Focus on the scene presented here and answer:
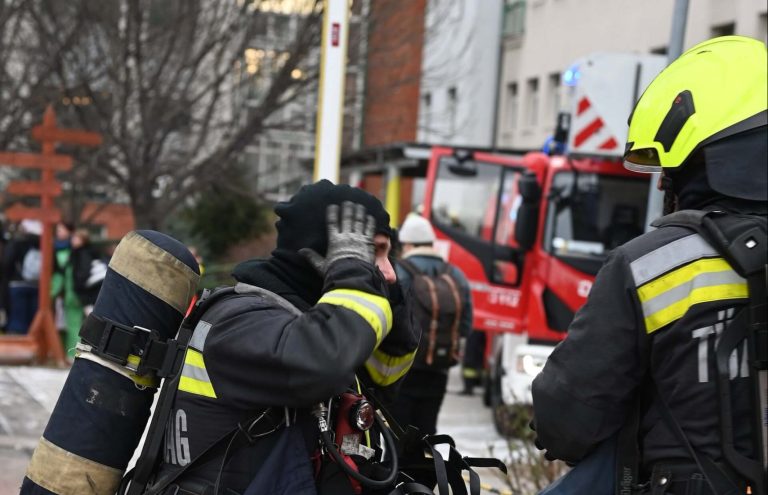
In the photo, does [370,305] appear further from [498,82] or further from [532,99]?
[498,82]

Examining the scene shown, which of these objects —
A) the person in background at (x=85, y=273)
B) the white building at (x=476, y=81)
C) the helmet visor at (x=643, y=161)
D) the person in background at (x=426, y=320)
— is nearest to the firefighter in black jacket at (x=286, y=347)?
the helmet visor at (x=643, y=161)

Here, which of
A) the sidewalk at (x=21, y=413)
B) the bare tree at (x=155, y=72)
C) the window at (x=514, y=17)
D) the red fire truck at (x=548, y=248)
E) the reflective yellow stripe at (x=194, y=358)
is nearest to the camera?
the reflective yellow stripe at (x=194, y=358)

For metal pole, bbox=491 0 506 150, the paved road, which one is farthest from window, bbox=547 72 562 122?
the paved road

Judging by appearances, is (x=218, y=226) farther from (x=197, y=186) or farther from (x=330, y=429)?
(x=330, y=429)

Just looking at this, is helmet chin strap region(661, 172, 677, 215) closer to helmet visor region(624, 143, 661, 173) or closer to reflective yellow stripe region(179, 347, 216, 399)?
helmet visor region(624, 143, 661, 173)

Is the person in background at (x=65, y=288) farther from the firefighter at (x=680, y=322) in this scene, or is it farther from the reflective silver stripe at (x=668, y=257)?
the reflective silver stripe at (x=668, y=257)

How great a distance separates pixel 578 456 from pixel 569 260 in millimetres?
8337

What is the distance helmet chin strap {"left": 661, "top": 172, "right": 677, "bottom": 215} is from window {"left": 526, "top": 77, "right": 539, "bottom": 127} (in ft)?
83.6

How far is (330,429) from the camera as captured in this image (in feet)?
9.53

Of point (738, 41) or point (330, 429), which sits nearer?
point (738, 41)

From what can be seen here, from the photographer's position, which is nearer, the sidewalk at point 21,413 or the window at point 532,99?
the sidewalk at point 21,413

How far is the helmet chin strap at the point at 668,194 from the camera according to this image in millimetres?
2716

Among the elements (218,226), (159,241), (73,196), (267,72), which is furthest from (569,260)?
(218,226)

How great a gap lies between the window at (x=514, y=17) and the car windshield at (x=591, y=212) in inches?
704
